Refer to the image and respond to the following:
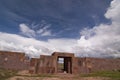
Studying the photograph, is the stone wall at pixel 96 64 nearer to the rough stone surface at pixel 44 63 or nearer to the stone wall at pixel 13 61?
the rough stone surface at pixel 44 63

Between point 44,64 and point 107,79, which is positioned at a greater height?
point 44,64

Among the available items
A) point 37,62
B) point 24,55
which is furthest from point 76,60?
point 24,55

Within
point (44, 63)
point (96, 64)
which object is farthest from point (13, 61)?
point (96, 64)

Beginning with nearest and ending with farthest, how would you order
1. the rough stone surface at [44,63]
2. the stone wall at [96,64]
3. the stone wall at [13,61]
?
the rough stone surface at [44,63] → the stone wall at [13,61] → the stone wall at [96,64]

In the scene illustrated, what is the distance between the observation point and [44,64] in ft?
85.7

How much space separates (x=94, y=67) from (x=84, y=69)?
254 centimetres

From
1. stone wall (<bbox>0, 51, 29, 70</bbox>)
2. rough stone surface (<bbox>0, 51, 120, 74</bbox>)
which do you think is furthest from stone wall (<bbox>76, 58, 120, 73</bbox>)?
stone wall (<bbox>0, 51, 29, 70</bbox>)

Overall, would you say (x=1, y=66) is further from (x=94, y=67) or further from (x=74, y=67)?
(x=94, y=67)

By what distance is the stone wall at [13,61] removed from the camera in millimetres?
26219

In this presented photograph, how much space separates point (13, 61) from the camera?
87.3 feet

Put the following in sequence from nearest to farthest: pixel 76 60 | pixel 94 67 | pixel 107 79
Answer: pixel 107 79
pixel 76 60
pixel 94 67

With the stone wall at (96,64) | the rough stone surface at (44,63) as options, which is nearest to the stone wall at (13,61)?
the rough stone surface at (44,63)

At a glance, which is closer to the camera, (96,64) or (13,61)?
(13,61)

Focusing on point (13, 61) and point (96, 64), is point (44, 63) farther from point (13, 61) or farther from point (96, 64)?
point (96, 64)
